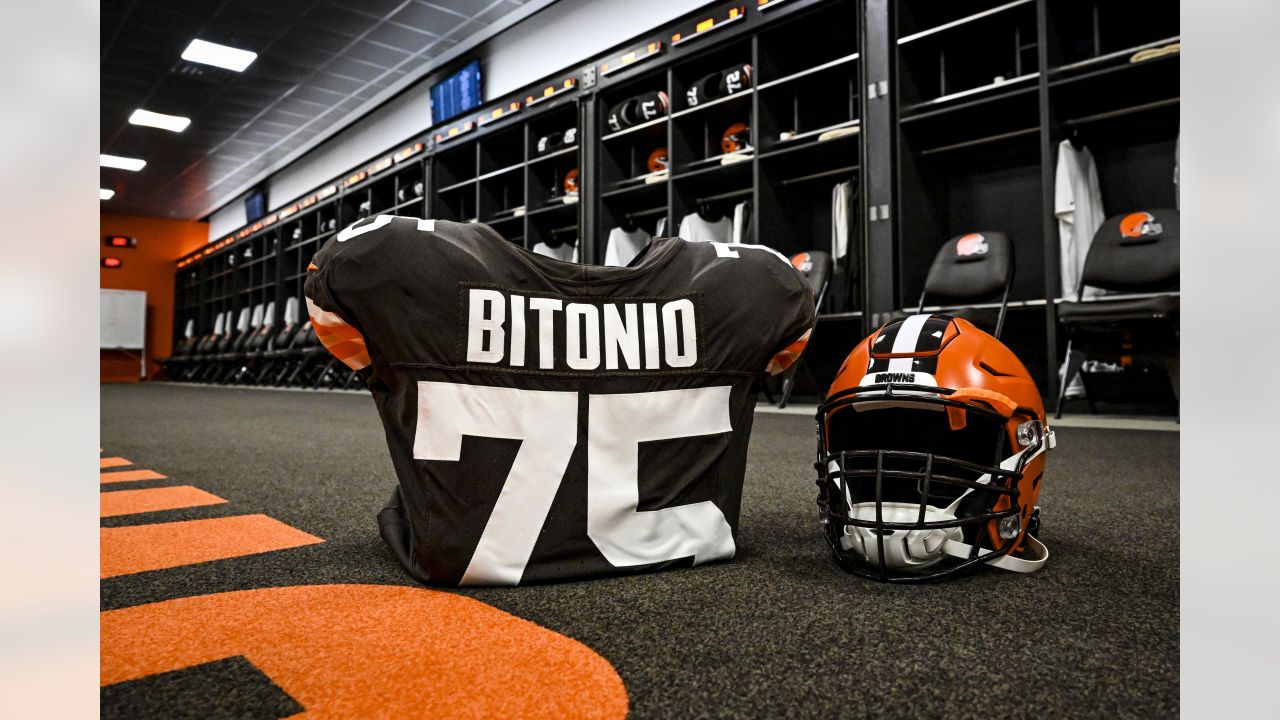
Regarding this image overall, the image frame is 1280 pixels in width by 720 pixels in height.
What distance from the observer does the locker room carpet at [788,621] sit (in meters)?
0.65

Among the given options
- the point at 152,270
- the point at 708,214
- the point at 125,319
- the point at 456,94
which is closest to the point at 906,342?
the point at 708,214

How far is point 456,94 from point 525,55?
3.20 ft

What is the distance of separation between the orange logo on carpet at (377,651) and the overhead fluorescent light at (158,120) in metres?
9.75

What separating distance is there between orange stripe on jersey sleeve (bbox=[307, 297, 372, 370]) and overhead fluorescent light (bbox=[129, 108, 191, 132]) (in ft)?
31.6

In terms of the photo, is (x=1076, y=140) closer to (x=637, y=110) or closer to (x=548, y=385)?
(x=637, y=110)

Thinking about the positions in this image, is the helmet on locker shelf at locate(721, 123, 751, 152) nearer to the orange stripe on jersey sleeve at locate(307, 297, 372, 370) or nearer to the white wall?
the white wall

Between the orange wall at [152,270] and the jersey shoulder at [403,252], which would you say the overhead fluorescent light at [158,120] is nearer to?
the orange wall at [152,270]

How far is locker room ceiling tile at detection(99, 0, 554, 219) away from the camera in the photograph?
645 cm

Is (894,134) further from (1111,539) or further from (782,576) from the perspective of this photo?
(782,576)

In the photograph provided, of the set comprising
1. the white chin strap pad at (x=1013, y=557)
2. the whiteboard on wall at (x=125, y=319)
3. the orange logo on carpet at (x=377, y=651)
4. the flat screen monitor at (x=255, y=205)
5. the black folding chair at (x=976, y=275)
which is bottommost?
the orange logo on carpet at (x=377, y=651)

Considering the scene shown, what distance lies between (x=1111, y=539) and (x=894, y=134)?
325 centimetres

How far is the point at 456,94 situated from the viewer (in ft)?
24.0

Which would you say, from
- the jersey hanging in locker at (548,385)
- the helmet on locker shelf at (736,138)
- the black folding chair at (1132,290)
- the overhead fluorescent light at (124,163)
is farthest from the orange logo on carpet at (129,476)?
the overhead fluorescent light at (124,163)

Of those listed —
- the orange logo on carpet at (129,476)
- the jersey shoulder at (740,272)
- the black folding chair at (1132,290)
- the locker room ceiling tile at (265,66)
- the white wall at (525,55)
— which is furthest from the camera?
the locker room ceiling tile at (265,66)
